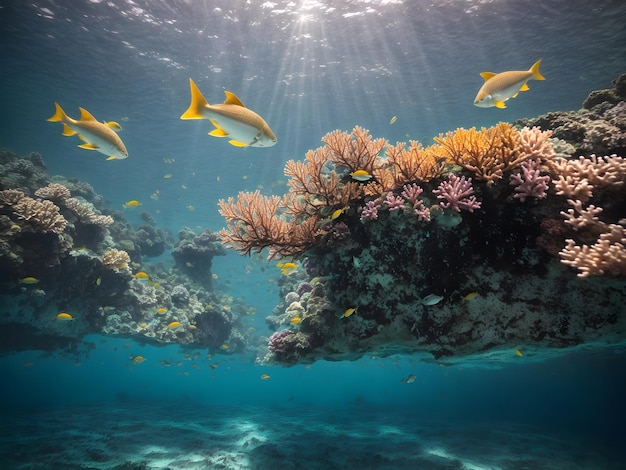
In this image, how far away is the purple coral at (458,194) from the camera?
4.28 meters

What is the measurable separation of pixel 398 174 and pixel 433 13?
15.4m

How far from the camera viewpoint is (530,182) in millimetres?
4129

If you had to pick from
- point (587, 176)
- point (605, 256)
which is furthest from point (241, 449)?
point (587, 176)

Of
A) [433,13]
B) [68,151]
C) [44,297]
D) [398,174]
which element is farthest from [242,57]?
[68,151]

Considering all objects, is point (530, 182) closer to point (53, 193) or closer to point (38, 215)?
point (38, 215)

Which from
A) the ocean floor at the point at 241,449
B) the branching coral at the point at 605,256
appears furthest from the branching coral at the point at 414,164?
the ocean floor at the point at 241,449

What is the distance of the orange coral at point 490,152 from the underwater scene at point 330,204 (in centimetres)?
3

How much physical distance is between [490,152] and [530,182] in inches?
28.5

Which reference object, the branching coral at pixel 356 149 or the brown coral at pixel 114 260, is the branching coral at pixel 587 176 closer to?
the branching coral at pixel 356 149

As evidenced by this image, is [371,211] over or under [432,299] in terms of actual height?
over

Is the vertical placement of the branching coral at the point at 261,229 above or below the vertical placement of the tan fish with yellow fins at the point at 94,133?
below

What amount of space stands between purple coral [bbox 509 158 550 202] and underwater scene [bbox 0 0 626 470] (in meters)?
0.04

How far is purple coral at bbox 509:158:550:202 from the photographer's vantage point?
13.4 feet

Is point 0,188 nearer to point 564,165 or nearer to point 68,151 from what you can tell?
point 564,165
